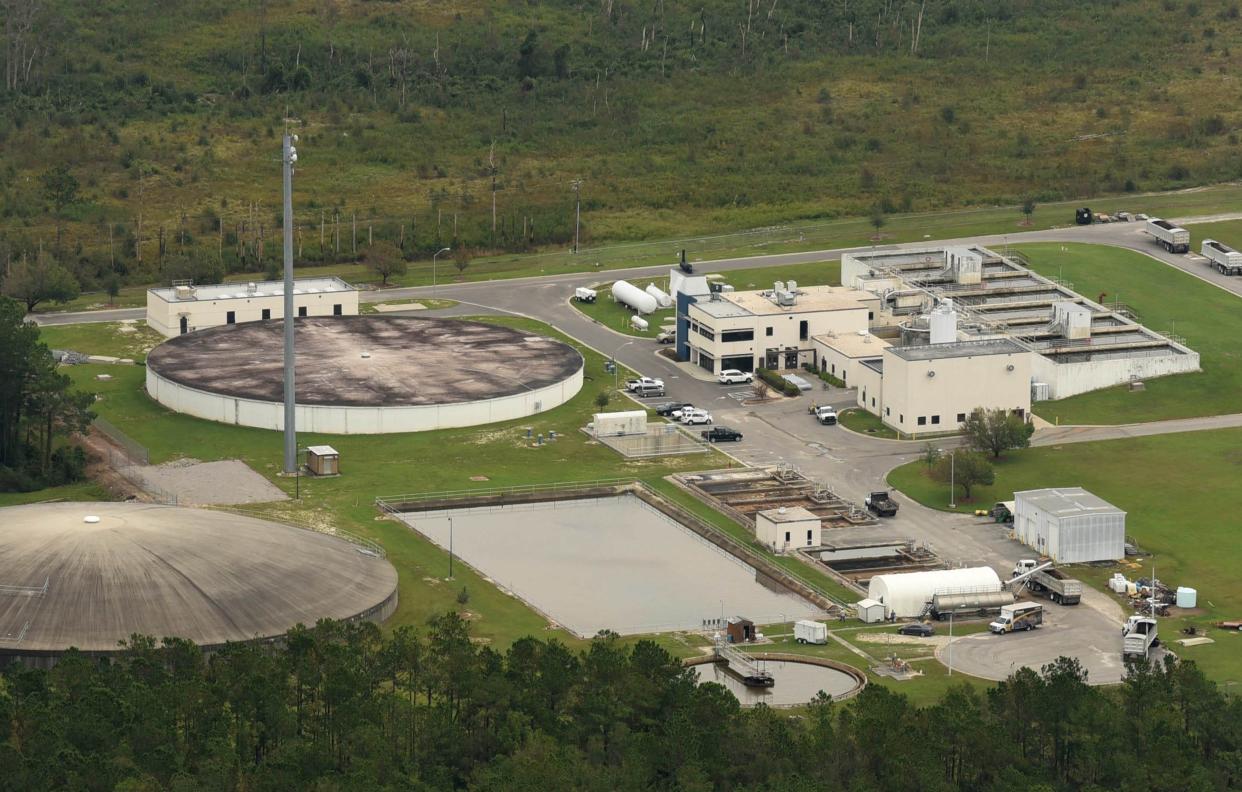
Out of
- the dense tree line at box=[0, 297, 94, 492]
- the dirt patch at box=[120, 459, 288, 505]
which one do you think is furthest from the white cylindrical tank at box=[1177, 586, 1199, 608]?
the dense tree line at box=[0, 297, 94, 492]

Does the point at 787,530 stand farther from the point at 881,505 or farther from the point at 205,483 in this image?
the point at 205,483

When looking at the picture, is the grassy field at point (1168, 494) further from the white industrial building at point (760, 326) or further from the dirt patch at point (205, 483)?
the dirt patch at point (205, 483)

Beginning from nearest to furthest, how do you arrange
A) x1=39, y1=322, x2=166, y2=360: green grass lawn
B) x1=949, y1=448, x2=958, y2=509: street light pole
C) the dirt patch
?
the dirt patch, x1=949, y1=448, x2=958, y2=509: street light pole, x1=39, y1=322, x2=166, y2=360: green grass lawn

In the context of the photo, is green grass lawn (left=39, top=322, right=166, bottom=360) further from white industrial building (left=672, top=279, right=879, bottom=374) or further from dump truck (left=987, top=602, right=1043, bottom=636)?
dump truck (left=987, top=602, right=1043, bottom=636)

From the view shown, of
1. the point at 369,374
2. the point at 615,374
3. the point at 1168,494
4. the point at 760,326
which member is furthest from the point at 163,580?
the point at 760,326

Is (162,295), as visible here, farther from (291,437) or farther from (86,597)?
(86,597)

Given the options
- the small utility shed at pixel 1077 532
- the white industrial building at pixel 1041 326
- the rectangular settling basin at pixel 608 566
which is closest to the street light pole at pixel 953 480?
the small utility shed at pixel 1077 532
